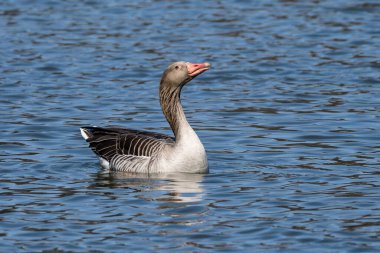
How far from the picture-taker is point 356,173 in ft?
52.7

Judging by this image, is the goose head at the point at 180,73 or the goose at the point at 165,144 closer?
the goose at the point at 165,144

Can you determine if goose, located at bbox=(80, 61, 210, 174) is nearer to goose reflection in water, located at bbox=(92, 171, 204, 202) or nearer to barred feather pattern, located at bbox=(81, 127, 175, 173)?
barred feather pattern, located at bbox=(81, 127, 175, 173)

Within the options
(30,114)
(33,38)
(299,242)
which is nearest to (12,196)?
(299,242)

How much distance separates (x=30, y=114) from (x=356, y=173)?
7.18 metres

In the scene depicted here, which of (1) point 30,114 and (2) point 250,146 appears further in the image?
(1) point 30,114

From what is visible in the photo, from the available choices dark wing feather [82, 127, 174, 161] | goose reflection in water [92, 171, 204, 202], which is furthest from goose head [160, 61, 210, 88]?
goose reflection in water [92, 171, 204, 202]

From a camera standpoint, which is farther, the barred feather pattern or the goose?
the barred feather pattern

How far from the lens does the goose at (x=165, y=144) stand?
1616 centimetres

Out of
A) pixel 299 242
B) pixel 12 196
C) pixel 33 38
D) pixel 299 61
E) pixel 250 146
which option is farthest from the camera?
pixel 33 38

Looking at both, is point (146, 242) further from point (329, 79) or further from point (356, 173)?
point (329, 79)

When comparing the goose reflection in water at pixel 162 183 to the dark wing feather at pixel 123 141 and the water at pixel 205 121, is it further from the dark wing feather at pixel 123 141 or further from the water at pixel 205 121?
the dark wing feather at pixel 123 141

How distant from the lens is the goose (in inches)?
636

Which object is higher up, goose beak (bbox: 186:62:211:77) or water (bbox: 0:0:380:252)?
goose beak (bbox: 186:62:211:77)

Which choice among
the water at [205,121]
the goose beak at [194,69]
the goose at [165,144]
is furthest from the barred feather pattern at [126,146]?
the goose beak at [194,69]
